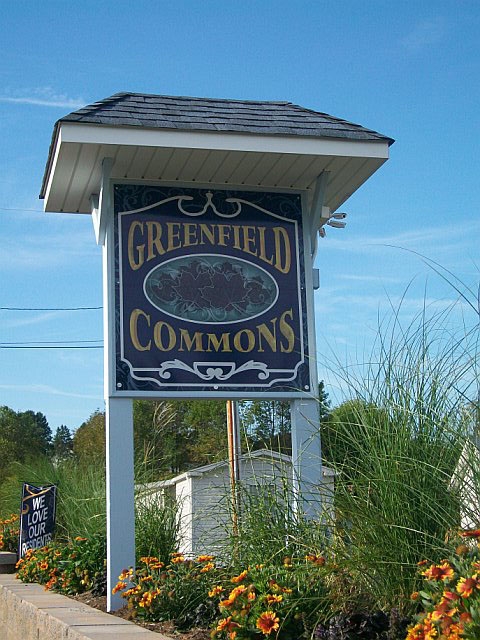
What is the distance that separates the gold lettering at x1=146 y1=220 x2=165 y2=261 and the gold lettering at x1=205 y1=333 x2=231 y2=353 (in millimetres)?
750

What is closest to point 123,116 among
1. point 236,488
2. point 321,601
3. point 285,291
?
point 285,291

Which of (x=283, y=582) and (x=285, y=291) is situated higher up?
(x=285, y=291)

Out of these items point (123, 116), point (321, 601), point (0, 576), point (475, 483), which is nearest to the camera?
point (475, 483)

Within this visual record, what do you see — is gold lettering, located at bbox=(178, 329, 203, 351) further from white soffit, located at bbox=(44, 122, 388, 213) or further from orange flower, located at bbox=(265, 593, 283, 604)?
orange flower, located at bbox=(265, 593, 283, 604)

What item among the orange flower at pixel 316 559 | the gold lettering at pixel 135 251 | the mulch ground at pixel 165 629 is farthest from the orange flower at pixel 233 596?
the gold lettering at pixel 135 251

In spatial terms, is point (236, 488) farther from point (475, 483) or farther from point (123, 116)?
point (123, 116)

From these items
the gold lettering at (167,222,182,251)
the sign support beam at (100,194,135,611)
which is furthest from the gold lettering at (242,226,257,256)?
the sign support beam at (100,194,135,611)

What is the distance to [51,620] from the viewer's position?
5.49 metres

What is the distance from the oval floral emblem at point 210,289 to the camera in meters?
6.98

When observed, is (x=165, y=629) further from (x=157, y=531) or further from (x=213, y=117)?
(x=213, y=117)

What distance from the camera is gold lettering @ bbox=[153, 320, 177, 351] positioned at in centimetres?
685

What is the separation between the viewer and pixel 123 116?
6820 millimetres

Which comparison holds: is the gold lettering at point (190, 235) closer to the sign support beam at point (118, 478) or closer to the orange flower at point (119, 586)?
the sign support beam at point (118, 478)

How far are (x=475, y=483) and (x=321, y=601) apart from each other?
3.57 feet
